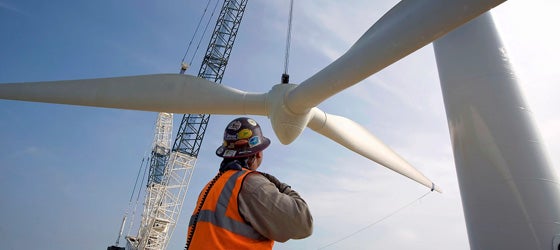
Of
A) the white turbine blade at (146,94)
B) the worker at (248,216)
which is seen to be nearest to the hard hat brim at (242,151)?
the worker at (248,216)

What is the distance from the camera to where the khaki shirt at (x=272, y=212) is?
2248 millimetres

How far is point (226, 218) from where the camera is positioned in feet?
7.50

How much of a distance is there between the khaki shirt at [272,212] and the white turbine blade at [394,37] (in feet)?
7.46

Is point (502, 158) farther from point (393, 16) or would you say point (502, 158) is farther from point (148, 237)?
point (148, 237)

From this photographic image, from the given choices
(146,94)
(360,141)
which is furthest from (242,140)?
(360,141)

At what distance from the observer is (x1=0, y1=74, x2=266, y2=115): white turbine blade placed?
7414 mm

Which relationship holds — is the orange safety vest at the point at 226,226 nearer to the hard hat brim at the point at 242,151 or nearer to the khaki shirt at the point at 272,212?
the khaki shirt at the point at 272,212

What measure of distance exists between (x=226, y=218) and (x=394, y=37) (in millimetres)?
2769

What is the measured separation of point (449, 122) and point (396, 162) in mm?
3597

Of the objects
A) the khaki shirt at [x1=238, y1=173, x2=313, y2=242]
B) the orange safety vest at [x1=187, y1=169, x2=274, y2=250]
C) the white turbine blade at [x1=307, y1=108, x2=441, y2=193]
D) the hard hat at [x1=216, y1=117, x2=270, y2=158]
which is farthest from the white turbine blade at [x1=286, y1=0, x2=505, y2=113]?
the orange safety vest at [x1=187, y1=169, x2=274, y2=250]

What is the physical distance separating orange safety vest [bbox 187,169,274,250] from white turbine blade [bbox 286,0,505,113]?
240 cm

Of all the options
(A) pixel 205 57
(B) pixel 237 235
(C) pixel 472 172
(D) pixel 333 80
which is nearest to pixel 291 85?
(D) pixel 333 80

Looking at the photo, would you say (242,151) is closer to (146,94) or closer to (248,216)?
(248,216)

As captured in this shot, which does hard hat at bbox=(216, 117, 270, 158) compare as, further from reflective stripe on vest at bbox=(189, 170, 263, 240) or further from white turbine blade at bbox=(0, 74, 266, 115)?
white turbine blade at bbox=(0, 74, 266, 115)
